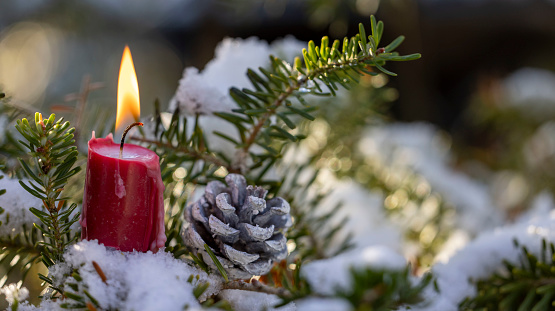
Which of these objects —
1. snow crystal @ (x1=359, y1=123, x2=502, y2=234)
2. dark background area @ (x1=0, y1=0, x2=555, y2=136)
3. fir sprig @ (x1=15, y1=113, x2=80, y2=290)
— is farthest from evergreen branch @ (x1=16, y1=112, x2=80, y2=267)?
dark background area @ (x1=0, y1=0, x2=555, y2=136)

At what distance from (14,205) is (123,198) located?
68 millimetres

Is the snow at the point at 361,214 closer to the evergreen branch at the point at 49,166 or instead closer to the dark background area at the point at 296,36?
the evergreen branch at the point at 49,166

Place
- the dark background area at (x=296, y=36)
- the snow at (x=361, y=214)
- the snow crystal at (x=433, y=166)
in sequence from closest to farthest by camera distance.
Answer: the snow at (x=361, y=214), the snow crystal at (x=433, y=166), the dark background area at (x=296, y=36)

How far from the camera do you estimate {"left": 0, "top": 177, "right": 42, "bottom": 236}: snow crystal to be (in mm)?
210

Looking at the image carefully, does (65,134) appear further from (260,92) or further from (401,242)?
(401,242)

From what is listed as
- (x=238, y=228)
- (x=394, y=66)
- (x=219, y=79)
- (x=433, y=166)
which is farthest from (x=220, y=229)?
(x=394, y=66)

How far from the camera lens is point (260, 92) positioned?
0.23m

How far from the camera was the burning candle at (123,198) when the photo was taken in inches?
7.1

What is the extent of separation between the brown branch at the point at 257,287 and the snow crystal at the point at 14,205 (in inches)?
3.9

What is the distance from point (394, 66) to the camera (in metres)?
1.08

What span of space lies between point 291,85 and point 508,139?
22.5 inches

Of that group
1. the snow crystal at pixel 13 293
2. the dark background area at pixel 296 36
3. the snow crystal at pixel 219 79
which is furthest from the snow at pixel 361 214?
the dark background area at pixel 296 36

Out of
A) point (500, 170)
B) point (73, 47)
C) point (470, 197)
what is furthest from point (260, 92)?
point (73, 47)

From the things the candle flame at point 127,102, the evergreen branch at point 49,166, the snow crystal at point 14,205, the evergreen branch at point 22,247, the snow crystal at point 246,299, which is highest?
the candle flame at point 127,102
